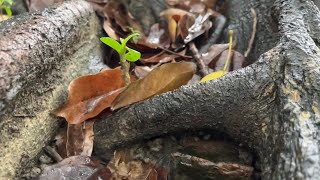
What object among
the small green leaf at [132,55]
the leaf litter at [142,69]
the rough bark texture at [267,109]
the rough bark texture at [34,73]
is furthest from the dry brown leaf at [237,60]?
the rough bark texture at [34,73]

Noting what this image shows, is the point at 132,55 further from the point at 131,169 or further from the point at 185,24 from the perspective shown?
the point at 185,24

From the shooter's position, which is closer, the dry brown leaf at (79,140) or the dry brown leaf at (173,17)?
the dry brown leaf at (79,140)

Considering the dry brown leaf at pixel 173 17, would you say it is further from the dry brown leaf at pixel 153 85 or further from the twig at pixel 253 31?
the dry brown leaf at pixel 153 85

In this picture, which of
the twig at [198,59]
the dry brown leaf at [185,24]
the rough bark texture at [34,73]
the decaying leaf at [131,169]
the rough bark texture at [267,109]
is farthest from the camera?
the dry brown leaf at [185,24]

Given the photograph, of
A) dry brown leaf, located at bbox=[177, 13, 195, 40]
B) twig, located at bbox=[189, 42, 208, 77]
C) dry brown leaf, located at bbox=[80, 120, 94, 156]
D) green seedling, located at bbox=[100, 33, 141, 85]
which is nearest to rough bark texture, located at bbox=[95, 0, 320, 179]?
dry brown leaf, located at bbox=[80, 120, 94, 156]

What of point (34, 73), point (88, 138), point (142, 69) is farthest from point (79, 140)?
point (142, 69)

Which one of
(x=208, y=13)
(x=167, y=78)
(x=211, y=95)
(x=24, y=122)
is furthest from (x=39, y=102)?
(x=208, y=13)

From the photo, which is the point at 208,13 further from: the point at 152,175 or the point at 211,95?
the point at 152,175
